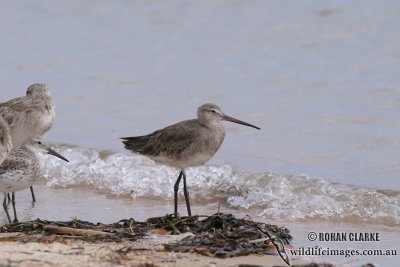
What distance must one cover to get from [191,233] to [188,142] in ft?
5.75

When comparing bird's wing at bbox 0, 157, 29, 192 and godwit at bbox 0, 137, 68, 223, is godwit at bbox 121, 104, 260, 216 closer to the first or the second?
godwit at bbox 0, 137, 68, 223

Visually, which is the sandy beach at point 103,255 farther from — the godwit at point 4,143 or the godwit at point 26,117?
the godwit at point 26,117

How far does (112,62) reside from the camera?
1694cm

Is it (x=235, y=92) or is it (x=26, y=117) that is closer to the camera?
(x=26, y=117)

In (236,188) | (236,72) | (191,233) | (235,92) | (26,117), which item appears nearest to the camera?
(191,233)

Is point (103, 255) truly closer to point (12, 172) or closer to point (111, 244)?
point (111, 244)

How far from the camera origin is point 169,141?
941 cm

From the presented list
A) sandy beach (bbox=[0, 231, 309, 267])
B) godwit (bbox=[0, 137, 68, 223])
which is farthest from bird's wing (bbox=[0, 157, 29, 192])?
sandy beach (bbox=[0, 231, 309, 267])

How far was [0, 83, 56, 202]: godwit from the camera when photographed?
432 inches

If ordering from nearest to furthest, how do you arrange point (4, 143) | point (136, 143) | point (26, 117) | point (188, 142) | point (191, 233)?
point (191, 233), point (4, 143), point (188, 142), point (136, 143), point (26, 117)

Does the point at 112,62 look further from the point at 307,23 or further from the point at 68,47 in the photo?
the point at 307,23

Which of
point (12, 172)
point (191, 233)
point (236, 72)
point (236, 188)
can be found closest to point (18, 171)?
point (12, 172)

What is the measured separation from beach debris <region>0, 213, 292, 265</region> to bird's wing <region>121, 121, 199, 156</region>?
1.12m

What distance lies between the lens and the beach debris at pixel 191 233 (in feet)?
24.5
